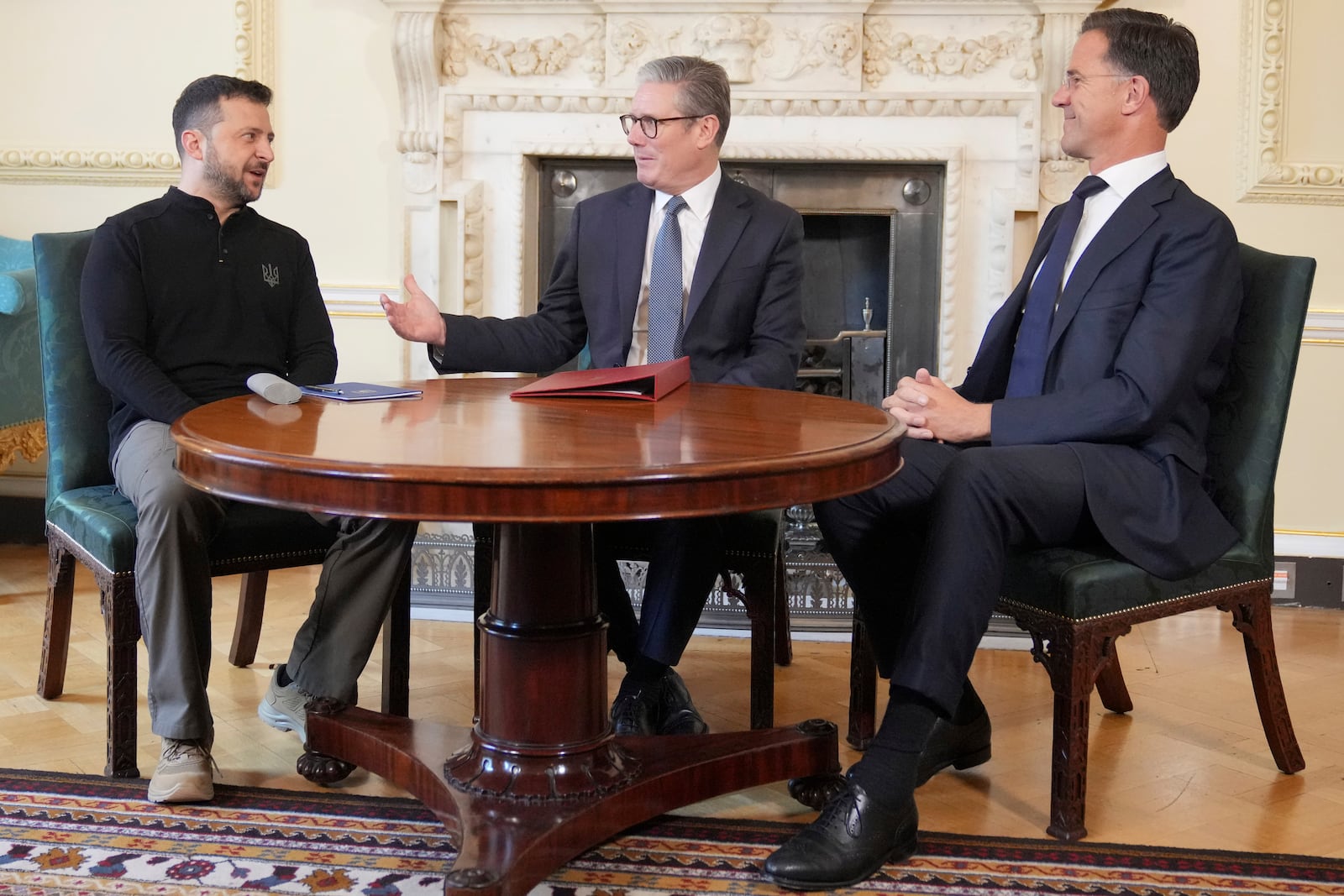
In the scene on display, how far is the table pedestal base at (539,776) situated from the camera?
1715 millimetres

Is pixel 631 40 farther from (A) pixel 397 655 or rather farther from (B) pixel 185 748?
(B) pixel 185 748

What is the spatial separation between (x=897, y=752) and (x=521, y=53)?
2.52 meters

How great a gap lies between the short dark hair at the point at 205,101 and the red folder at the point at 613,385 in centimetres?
99

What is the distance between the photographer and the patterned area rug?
1.80 m

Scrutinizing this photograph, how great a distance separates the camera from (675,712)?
7.84 ft

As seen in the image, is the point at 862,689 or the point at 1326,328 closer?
the point at 862,689

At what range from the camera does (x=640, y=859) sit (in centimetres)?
190

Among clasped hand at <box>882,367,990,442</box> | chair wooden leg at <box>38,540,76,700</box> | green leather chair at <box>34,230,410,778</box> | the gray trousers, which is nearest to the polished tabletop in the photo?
clasped hand at <box>882,367,990,442</box>

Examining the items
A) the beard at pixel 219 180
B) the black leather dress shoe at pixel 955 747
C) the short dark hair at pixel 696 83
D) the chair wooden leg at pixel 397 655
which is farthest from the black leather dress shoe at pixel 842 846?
the beard at pixel 219 180

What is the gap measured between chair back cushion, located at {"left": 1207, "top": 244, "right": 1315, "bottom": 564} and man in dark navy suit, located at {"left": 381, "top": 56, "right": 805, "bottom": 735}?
2.59 feet

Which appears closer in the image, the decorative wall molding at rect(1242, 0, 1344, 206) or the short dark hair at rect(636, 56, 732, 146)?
the short dark hair at rect(636, 56, 732, 146)

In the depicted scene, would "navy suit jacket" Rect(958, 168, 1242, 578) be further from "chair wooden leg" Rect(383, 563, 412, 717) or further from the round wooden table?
"chair wooden leg" Rect(383, 563, 412, 717)

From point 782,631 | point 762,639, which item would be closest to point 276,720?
point 762,639

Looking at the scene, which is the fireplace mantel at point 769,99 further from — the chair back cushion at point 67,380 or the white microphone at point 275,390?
the white microphone at point 275,390
